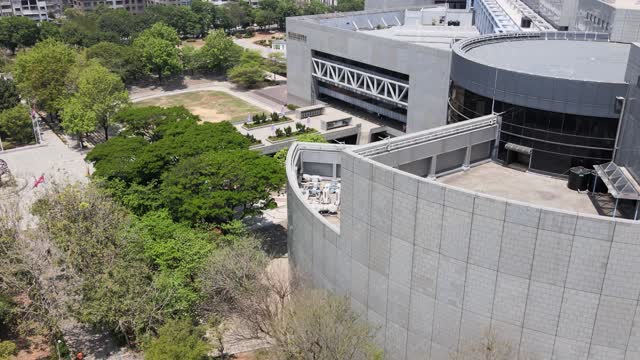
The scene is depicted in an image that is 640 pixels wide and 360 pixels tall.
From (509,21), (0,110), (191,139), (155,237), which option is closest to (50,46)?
(0,110)

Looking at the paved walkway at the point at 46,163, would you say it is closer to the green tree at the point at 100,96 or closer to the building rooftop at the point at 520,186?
the green tree at the point at 100,96

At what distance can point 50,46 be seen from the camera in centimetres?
8438

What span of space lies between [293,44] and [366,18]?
1536 cm

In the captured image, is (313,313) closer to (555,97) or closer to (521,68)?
(555,97)

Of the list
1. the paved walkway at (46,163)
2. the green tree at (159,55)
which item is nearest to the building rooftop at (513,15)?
the paved walkway at (46,163)

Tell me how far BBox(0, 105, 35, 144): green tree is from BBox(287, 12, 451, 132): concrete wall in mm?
38631

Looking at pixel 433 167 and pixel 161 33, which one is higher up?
pixel 161 33

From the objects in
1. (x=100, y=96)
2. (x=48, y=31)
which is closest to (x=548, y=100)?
(x=100, y=96)

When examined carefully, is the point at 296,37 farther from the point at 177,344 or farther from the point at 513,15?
the point at 177,344

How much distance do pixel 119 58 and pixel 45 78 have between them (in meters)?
20.6

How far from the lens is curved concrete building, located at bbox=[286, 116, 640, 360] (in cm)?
2155

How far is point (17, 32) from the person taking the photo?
125750mm

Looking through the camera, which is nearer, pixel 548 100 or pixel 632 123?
pixel 632 123

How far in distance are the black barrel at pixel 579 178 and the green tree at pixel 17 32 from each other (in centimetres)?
12896
